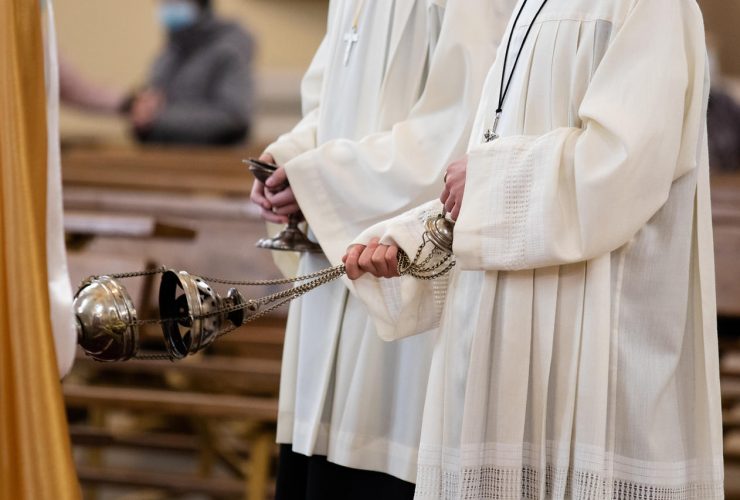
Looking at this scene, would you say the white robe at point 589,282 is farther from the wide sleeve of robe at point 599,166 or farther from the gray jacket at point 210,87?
the gray jacket at point 210,87

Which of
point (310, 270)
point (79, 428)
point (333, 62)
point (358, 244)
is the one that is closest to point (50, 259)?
point (358, 244)

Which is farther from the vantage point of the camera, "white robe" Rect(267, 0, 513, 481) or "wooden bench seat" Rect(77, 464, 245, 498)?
"wooden bench seat" Rect(77, 464, 245, 498)

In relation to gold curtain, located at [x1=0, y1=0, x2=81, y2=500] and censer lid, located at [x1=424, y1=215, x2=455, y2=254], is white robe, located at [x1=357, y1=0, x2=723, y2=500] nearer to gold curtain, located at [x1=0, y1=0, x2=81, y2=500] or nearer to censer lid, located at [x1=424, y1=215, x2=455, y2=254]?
censer lid, located at [x1=424, y1=215, x2=455, y2=254]

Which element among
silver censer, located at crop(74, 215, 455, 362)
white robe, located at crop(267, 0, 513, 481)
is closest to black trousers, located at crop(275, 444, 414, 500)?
white robe, located at crop(267, 0, 513, 481)

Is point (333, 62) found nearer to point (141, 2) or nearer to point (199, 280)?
point (199, 280)

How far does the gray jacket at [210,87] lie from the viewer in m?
7.85

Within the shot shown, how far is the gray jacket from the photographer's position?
785 centimetres

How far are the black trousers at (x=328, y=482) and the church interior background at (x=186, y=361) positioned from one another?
1.16 meters

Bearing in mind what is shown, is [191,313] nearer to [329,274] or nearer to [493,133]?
[329,274]

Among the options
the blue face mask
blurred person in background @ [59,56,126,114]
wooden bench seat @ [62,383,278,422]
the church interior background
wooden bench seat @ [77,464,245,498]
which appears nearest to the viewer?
wooden bench seat @ [62,383,278,422]

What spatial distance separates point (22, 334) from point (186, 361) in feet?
9.60

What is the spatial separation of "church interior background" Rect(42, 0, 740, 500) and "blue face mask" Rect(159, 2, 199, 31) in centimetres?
100

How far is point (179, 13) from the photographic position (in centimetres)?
765

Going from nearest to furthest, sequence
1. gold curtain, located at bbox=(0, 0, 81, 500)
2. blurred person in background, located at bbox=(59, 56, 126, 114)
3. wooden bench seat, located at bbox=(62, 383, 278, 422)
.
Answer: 1. gold curtain, located at bbox=(0, 0, 81, 500)
2. wooden bench seat, located at bbox=(62, 383, 278, 422)
3. blurred person in background, located at bbox=(59, 56, 126, 114)
